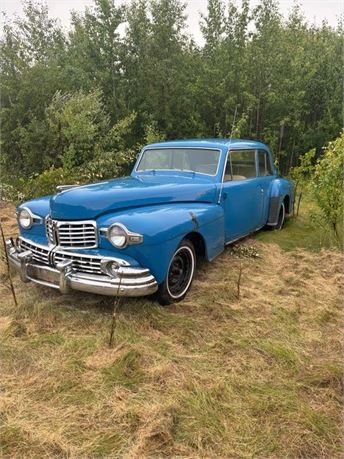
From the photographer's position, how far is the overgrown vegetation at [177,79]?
10156mm

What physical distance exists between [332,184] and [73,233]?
3.83m

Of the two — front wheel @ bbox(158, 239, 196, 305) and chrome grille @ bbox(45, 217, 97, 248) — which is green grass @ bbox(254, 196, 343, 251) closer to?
front wheel @ bbox(158, 239, 196, 305)

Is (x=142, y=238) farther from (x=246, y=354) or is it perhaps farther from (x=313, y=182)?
(x=313, y=182)

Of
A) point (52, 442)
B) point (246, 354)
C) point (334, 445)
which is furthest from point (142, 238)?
point (334, 445)

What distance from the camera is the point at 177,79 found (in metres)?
12.2

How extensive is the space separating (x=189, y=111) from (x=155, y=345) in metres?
10.6

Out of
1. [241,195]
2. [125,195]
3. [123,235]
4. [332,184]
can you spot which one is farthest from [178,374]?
[332,184]

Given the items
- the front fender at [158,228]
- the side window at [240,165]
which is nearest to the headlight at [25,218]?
the front fender at [158,228]

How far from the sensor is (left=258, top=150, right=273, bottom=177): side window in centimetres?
618

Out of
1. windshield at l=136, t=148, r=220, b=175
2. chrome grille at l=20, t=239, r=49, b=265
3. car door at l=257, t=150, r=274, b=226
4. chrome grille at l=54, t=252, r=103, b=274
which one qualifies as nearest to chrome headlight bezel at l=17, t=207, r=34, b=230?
chrome grille at l=20, t=239, r=49, b=265

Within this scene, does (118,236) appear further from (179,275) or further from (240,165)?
(240,165)

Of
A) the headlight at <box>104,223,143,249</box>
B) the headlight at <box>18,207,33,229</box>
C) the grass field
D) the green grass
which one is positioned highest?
the headlight at <box>104,223,143,249</box>

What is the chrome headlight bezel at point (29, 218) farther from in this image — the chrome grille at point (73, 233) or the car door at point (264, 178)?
the car door at point (264, 178)

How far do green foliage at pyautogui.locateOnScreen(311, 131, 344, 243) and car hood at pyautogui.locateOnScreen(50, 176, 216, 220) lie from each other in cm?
192
